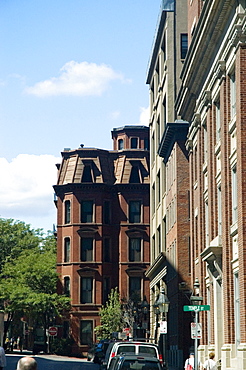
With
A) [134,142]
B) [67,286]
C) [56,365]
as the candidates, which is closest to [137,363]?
[56,365]

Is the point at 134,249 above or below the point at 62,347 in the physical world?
above

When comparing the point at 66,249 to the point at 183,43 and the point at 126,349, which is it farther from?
the point at 126,349

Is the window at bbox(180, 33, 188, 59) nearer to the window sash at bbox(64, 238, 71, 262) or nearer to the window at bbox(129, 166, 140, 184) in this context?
the window at bbox(129, 166, 140, 184)

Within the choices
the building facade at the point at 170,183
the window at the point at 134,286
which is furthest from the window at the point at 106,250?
the building facade at the point at 170,183

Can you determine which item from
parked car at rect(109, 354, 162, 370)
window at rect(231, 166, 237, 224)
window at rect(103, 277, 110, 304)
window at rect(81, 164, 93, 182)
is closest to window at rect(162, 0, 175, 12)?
window at rect(81, 164, 93, 182)

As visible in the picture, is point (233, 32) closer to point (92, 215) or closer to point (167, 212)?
point (167, 212)

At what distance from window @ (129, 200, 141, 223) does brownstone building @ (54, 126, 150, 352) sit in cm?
11

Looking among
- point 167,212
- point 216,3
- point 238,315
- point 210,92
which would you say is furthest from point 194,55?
point 167,212

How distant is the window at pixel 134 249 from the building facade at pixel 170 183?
1615 centimetres

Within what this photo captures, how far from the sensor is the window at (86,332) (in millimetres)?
85438

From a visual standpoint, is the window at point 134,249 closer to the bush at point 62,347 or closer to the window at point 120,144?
the bush at point 62,347

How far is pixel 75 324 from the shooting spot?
85.9 meters

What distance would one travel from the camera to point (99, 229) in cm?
8812

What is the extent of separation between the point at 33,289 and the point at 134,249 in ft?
38.9
